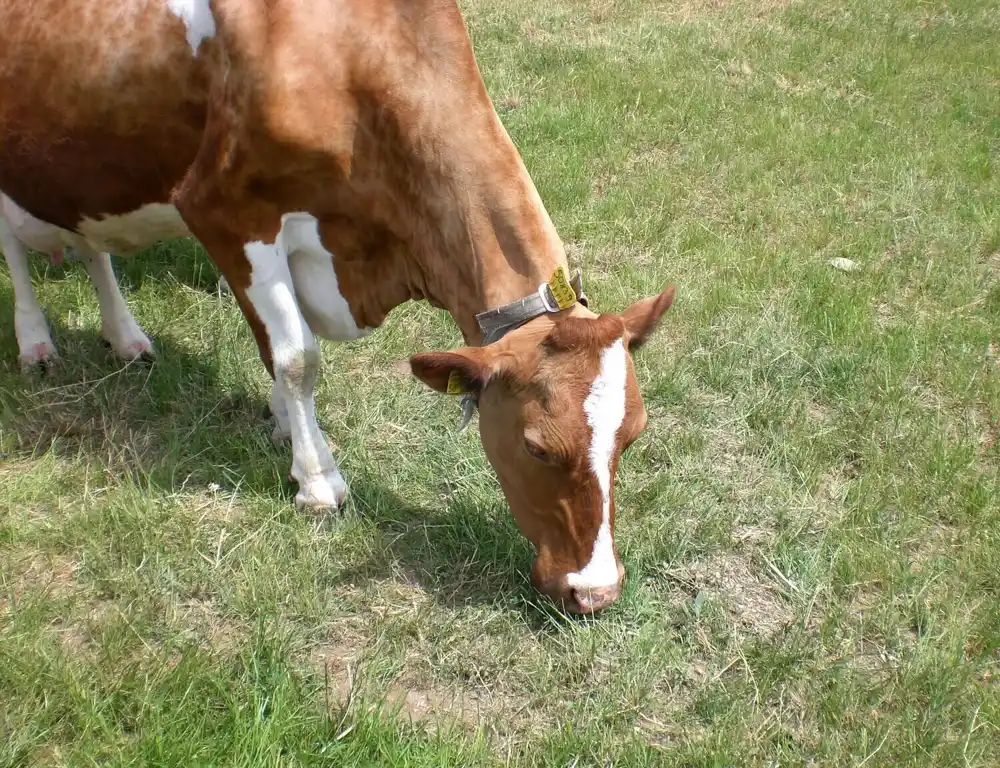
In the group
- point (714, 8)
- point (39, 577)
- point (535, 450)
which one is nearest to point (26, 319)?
point (39, 577)

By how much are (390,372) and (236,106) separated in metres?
1.67

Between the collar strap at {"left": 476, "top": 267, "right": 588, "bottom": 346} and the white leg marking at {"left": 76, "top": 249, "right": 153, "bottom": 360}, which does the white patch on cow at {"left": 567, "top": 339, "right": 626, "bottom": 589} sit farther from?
the white leg marking at {"left": 76, "top": 249, "right": 153, "bottom": 360}

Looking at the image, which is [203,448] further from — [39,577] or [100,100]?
[100,100]

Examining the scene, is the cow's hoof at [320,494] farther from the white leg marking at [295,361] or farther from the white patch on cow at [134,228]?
the white patch on cow at [134,228]

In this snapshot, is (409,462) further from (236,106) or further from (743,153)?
(743,153)

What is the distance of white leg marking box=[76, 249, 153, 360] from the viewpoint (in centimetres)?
425

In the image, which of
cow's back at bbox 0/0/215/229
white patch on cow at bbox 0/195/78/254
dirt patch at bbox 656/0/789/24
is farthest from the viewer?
dirt patch at bbox 656/0/789/24

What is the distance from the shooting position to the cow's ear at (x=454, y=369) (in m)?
2.59

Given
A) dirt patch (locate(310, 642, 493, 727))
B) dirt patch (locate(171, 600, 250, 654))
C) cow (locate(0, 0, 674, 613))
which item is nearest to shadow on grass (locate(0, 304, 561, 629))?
cow (locate(0, 0, 674, 613))

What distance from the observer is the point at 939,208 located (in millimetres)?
6391

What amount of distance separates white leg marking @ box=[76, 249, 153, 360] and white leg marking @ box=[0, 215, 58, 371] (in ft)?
0.86

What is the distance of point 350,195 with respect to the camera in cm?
313

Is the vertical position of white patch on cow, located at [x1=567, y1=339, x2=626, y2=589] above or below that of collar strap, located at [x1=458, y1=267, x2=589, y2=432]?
below

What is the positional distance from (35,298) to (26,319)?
0.12 metres
